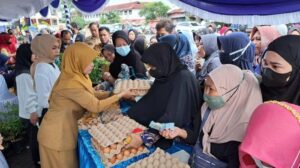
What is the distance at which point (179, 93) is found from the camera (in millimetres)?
1996

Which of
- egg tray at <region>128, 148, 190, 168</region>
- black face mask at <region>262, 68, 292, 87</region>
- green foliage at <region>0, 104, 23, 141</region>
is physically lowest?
green foliage at <region>0, 104, 23, 141</region>

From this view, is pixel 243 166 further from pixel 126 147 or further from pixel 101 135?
pixel 101 135

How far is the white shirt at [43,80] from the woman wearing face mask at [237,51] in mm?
1766

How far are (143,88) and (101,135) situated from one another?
664mm

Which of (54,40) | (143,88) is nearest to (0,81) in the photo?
(54,40)

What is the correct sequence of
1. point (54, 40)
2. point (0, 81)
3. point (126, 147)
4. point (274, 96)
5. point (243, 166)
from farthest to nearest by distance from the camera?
1. point (0, 81)
2. point (54, 40)
3. point (126, 147)
4. point (274, 96)
5. point (243, 166)

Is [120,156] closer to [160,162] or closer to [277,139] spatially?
[160,162]

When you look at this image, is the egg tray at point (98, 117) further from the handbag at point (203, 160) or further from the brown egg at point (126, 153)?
the handbag at point (203, 160)

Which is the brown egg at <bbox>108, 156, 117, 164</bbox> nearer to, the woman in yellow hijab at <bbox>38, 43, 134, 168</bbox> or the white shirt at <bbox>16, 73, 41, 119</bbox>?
the woman in yellow hijab at <bbox>38, 43, 134, 168</bbox>

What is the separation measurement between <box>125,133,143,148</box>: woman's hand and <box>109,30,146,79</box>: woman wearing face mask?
1.32 metres

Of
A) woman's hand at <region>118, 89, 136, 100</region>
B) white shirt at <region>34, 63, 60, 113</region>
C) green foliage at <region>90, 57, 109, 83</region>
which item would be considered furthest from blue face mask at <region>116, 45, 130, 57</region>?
woman's hand at <region>118, 89, 136, 100</region>

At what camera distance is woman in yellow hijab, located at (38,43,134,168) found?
7.58ft

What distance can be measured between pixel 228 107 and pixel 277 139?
529 millimetres

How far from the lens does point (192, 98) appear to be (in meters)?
2.02
